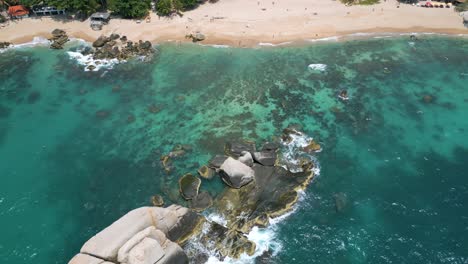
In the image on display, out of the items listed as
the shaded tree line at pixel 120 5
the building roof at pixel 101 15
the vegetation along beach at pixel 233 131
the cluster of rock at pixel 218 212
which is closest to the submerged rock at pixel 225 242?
the cluster of rock at pixel 218 212

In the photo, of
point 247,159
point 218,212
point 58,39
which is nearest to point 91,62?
point 58,39

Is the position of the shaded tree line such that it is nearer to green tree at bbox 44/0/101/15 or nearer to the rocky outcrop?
green tree at bbox 44/0/101/15

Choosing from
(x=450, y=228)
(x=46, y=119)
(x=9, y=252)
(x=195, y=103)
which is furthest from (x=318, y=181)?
(x=46, y=119)

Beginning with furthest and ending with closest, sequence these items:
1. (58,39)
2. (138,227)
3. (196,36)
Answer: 1. (58,39)
2. (196,36)
3. (138,227)

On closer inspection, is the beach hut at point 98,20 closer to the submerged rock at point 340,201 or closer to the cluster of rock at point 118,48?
the cluster of rock at point 118,48

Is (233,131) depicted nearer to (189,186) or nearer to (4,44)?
(189,186)

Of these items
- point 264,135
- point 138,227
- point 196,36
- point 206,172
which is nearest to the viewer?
point 138,227
